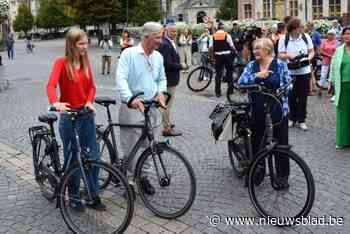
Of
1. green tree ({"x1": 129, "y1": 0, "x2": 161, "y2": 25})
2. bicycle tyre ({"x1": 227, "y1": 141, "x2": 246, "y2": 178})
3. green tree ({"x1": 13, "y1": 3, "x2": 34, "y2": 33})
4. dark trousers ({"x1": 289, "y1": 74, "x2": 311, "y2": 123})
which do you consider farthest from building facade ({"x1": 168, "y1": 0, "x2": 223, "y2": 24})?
bicycle tyre ({"x1": 227, "y1": 141, "x2": 246, "y2": 178})

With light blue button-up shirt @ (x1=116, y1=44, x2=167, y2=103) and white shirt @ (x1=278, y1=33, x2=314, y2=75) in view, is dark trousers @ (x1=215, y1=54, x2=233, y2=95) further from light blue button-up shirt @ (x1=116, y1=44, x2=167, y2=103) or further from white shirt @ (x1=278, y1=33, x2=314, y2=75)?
light blue button-up shirt @ (x1=116, y1=44, x2=167, y2=103)

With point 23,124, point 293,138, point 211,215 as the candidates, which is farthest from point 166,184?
point 23,124

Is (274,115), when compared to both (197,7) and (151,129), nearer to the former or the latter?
(151,129)

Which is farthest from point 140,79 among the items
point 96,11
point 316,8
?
point 316,8

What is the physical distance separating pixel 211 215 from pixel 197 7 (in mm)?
115468

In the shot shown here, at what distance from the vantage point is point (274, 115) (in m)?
5.20

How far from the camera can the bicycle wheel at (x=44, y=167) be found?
Answer: 16.7 feet

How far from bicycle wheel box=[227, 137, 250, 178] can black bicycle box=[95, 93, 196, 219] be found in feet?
3.57

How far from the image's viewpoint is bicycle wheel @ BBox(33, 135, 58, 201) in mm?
5082

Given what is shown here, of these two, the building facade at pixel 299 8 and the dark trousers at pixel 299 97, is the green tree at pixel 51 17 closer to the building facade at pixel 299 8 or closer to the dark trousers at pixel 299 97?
the building facade at pixel 299 8

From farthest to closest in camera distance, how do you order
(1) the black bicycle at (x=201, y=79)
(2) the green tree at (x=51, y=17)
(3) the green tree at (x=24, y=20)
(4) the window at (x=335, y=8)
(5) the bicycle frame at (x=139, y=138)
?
1. (3) the green tree at (x=24, y=20)
2. (2) the green tree at (x=51, y=17)
3. (4) the window at (x=335, y=8)
4. (1) the black bicycle at (x=201, y=79)
5. (5) the bicycle frame at (x=139, y=138)

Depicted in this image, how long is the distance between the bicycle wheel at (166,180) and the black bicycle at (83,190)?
1.06ft

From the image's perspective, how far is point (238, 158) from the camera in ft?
19.1

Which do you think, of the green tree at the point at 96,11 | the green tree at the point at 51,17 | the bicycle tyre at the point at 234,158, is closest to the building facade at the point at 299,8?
the green tree at the point at 96,11
